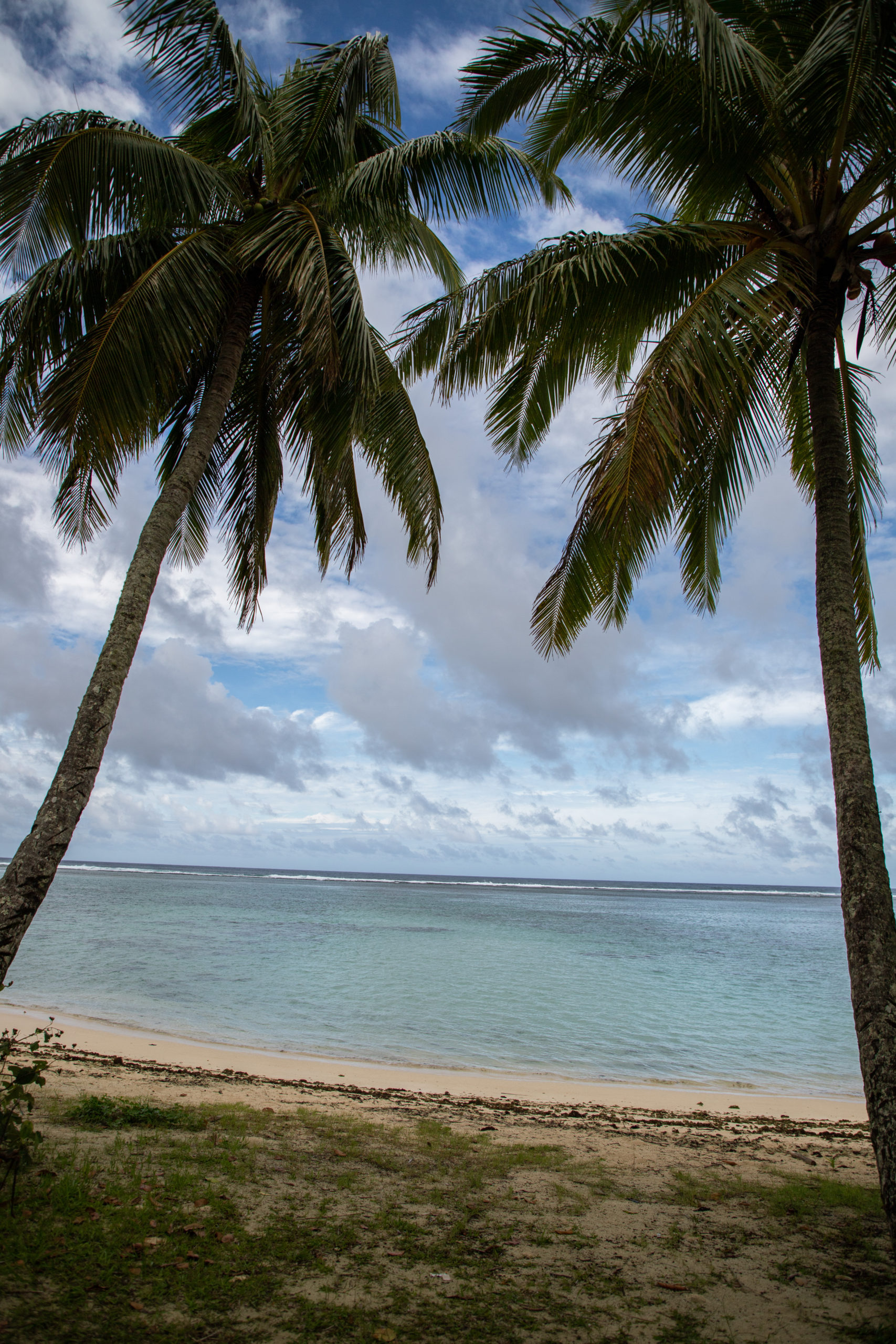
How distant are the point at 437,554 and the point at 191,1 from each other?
187 inches

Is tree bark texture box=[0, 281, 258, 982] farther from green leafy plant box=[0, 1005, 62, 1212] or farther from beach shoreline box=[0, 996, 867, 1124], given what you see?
beach shoreline box=[0, 996, 867, 1124]

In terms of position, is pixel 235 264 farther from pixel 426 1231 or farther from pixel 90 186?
pixel 426 1231

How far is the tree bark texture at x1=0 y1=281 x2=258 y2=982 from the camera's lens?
412 centimetres

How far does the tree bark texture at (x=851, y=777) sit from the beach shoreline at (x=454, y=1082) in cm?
574

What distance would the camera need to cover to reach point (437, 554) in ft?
25.9

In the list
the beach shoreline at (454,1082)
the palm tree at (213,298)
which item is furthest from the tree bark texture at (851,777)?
the beach shoreline at (454,1082)

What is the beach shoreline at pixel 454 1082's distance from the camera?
8.75 m

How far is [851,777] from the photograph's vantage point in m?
4.01

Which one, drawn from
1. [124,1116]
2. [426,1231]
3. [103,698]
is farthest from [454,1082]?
[103,698]

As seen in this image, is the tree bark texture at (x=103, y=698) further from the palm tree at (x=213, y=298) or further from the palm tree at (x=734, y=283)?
the palm tree at (x=734, y=283)

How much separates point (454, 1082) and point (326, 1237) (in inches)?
248

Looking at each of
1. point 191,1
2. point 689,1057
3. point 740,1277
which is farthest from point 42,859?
point 689,1057

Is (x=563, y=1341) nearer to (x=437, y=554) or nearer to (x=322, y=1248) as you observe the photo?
(x=322, y=1248)

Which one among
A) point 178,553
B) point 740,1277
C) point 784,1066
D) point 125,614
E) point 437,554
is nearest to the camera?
point 740,1277
